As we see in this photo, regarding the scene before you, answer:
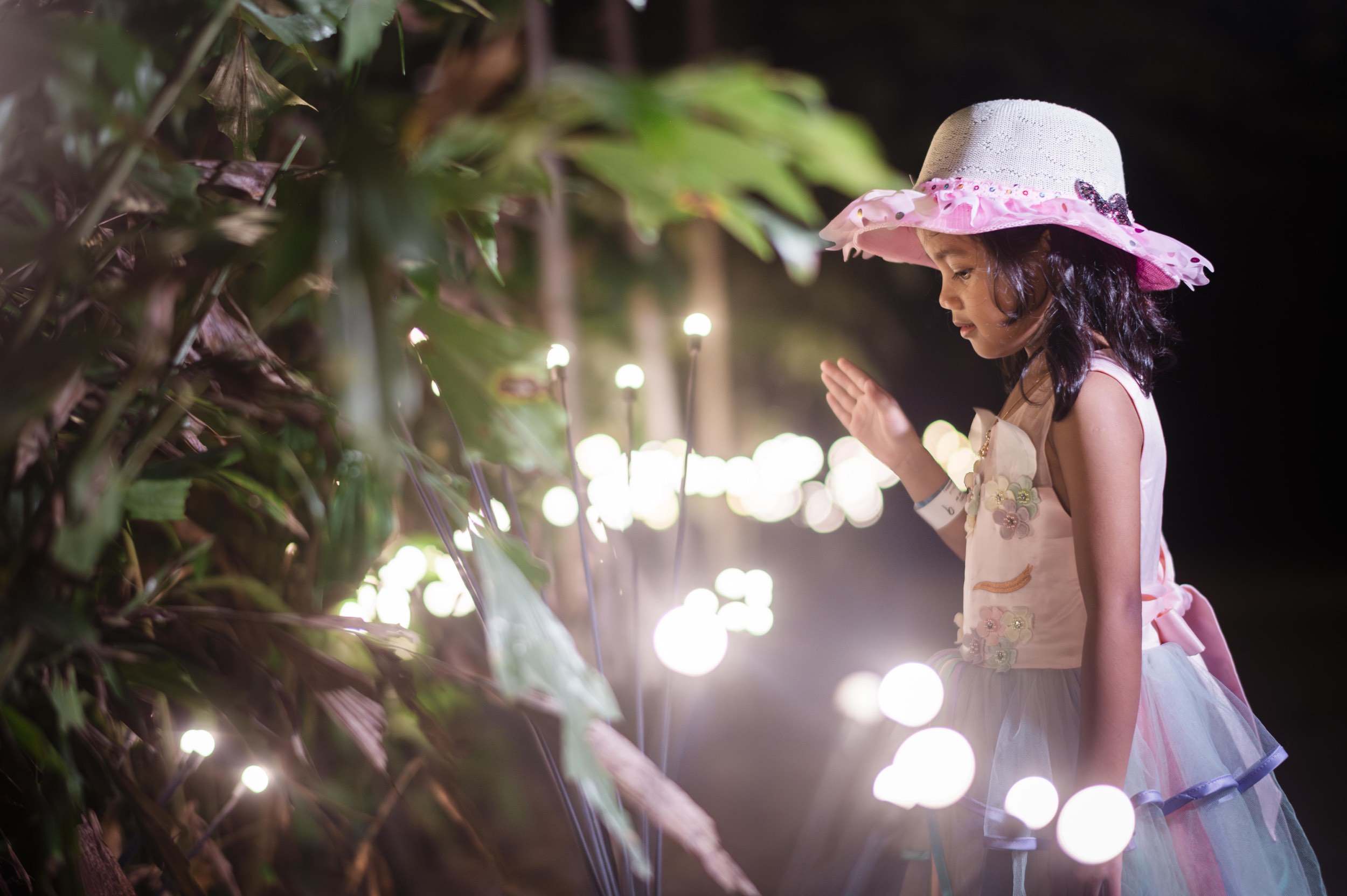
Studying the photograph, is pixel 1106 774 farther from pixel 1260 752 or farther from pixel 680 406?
pixel 680 406

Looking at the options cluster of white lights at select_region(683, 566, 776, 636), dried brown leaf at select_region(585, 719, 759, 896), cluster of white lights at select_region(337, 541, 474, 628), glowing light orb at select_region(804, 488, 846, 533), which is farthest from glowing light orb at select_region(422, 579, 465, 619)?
glowing light orb at select_region(804, 488, 846, 533)

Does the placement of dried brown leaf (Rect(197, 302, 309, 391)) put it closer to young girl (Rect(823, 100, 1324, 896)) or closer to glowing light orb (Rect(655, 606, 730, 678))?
glowing light orb (Rect(655, 606, 730, 678))

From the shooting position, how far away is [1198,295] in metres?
3.03

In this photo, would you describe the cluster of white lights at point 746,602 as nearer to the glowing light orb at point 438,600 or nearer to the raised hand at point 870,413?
the glowing light orb at point 438,600

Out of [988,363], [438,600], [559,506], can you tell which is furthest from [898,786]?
[988,363]

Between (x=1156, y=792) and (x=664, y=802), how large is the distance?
443mm

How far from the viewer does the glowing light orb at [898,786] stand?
552 millimetres

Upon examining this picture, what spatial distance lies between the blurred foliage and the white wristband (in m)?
0.42

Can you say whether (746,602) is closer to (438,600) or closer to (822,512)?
(438,600)

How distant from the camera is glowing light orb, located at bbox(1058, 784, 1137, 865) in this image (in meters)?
0.54

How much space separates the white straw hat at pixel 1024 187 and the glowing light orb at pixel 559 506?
522 millimetres

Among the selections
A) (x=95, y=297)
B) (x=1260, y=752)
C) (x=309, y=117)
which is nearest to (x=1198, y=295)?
(x=1260, y=752)

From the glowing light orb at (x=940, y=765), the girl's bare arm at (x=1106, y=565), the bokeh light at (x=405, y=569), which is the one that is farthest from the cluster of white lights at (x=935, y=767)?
the bokeh light at (x=405, y=569)

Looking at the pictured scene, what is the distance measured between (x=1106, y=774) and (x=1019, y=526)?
7.3 inches
